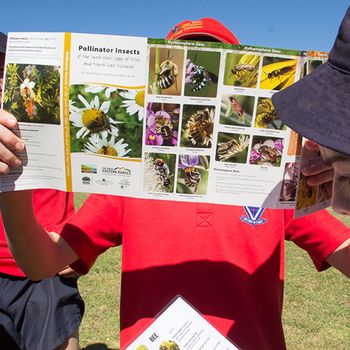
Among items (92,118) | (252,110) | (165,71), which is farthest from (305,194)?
(92,118)

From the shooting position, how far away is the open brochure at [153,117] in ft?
3.37

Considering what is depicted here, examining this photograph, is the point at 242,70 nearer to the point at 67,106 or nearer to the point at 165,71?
the point at 165,71

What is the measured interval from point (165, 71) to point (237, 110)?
21 centimetres

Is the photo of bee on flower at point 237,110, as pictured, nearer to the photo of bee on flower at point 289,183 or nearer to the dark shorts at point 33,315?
the photo of bee on flower at point 289,183

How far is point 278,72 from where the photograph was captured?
1.03 metres

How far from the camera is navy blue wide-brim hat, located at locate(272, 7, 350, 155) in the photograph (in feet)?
2.49

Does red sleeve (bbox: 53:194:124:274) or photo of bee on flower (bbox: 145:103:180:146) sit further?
red sleeve (bbox: 53:194:124:274)

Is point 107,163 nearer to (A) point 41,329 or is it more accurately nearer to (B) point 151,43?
(B) point 151,43

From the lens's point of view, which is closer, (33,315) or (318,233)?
(318,233)

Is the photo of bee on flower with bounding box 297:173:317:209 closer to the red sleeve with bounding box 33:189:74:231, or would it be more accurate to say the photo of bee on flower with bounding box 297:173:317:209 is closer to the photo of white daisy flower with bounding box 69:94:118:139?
the photo of white daisy flower with bounding box 69:94:118:139

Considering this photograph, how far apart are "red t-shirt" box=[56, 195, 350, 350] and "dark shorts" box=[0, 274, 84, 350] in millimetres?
859

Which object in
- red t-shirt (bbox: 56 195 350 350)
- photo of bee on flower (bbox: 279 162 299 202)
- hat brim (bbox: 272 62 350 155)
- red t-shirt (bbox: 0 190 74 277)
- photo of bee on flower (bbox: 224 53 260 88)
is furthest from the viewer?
red t-shirt (bbox: 0 190 74 277)

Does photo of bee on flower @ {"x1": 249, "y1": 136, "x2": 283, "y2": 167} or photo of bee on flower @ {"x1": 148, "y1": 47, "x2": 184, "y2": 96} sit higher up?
photo of bee on flower @ {"x1": 148, "y1": 47, "x2": 184, "y2": 96}

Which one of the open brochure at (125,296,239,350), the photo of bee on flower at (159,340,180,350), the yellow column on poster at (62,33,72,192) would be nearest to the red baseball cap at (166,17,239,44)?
the yellow column on poster at (62,33,72,192)
